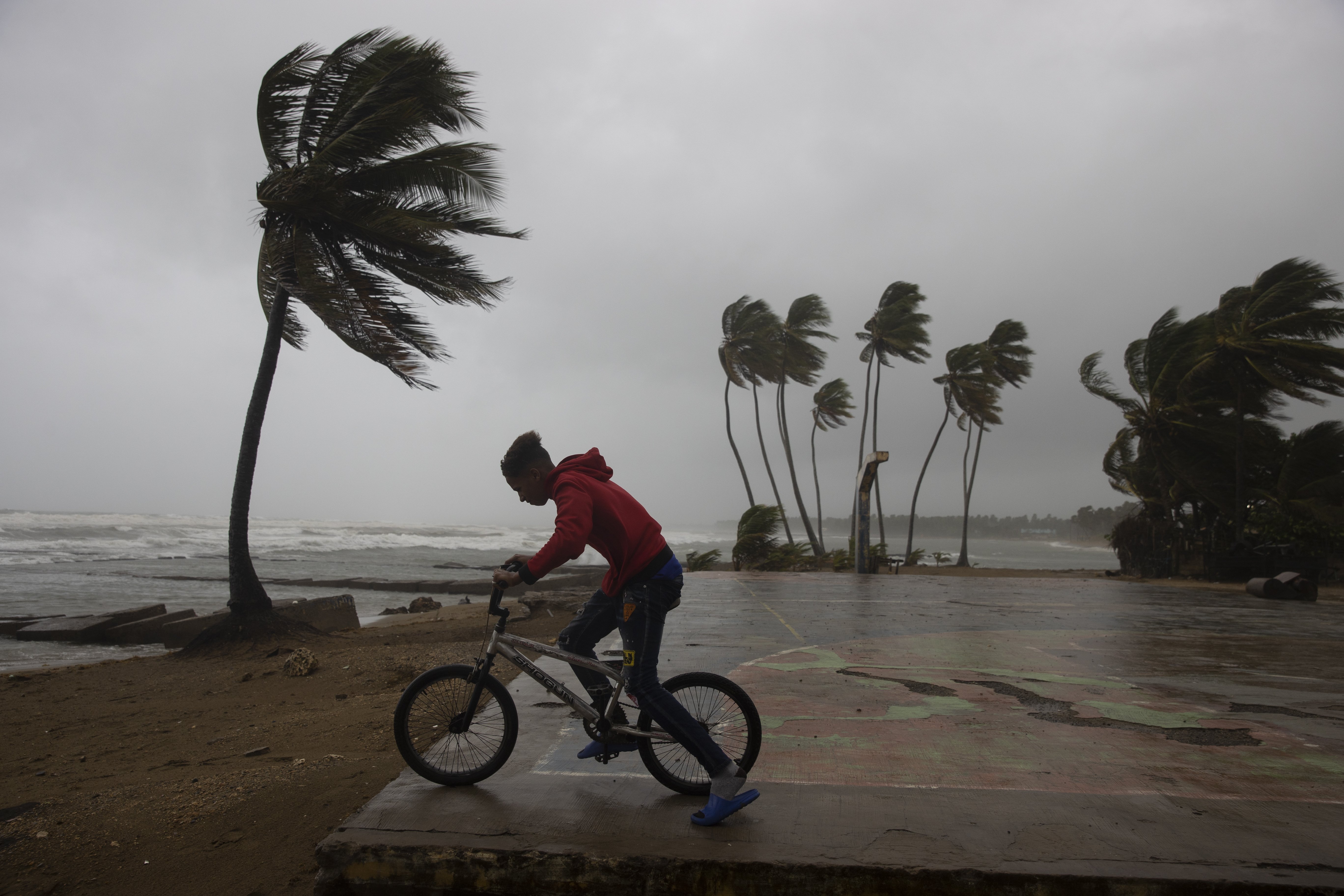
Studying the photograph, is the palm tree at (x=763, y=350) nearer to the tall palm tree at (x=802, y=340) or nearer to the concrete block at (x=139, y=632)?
the tall palm tree at (x=802, y=340)

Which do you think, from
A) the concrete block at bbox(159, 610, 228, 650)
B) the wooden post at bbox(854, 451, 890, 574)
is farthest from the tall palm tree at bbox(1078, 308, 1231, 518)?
the concrete block at bbox(159, 610, 228, 650)

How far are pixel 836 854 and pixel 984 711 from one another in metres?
2.46

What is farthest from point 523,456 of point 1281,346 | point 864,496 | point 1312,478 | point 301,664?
point 1312,478

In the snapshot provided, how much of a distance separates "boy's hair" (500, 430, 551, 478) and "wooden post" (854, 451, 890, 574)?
15.9 meters

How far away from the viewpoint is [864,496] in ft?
60.4

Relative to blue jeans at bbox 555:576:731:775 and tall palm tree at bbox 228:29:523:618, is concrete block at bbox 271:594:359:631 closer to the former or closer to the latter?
tall palm tree at bbox 228:29:523:618

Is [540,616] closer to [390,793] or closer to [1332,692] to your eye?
[390,793]

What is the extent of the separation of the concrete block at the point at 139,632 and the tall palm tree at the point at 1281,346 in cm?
2446

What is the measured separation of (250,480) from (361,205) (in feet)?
13.5

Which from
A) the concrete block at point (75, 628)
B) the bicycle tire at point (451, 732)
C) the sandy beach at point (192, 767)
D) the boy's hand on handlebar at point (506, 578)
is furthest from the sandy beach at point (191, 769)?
the concrete block at point (75, 628)

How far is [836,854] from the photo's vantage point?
2.47 meters

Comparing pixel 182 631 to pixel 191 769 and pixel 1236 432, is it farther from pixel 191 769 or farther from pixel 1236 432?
pixel 1236 432

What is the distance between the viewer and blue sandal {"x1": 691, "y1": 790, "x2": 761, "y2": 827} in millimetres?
2717

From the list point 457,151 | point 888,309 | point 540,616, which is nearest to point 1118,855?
point 540,616
